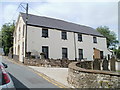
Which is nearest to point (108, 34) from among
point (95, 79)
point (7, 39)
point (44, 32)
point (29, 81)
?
point (7, 39)

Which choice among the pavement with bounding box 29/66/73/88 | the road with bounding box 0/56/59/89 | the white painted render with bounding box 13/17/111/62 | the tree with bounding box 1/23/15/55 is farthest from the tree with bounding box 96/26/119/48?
the road with bounding box 0/56/59/89

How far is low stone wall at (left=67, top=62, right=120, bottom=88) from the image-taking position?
18.6 feet

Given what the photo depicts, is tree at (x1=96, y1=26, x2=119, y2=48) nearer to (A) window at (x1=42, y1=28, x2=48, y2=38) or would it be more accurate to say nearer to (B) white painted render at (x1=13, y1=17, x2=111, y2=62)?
(B) white painted render at (x1=13, y1=17, x2=111, y2=62)

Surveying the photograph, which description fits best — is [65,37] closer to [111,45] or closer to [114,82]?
[114,82]

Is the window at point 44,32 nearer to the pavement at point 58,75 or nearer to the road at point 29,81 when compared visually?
the pavement at point 58,75

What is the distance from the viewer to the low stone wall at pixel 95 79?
18.6 feet

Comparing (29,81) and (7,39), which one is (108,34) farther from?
(29,81)

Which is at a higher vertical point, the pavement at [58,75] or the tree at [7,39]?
the tree at [7,39]

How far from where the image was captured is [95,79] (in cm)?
623

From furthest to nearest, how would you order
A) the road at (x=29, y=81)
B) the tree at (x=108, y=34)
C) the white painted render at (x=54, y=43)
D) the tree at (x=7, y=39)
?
the tree at (x=108, y=34), the tree at (x=7, y=39), the white painted render at (x=54, y=43), the road at (x=29, y=81)

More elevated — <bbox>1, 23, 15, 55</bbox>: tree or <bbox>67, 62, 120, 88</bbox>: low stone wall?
<bbox>1, 23, 15, 55</bbox>: tree

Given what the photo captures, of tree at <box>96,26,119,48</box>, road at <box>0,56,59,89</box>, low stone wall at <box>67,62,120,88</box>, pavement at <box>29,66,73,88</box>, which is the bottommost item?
pavement at <box>29,66,73,88</box>

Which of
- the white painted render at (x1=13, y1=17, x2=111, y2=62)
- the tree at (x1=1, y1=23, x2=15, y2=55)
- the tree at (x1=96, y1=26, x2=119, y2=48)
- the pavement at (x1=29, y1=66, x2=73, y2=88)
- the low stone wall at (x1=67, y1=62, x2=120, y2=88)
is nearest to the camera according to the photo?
the low stone wall at (x1=67, y1=62, x2=120, y2=88)

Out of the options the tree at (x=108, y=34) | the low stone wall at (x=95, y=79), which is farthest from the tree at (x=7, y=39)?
the tree at (x=108, y=34)
